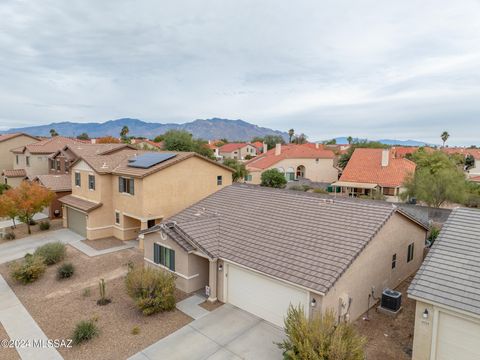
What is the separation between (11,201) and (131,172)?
1051 cm

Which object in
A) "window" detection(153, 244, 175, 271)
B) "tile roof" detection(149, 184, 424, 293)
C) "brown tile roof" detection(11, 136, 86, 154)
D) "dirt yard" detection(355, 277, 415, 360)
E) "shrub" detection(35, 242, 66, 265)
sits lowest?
"dirt yard" detection(355, 277, 415, 360)

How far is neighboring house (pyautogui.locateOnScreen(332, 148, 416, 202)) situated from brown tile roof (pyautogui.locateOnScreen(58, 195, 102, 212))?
1219 inches

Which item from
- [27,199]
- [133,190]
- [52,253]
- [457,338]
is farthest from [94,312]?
[27,199]

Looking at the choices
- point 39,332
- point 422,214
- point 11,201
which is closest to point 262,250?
point 39,332

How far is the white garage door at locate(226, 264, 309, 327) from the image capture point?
1284 centimetres

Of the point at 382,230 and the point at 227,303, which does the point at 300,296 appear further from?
the point at 382,230

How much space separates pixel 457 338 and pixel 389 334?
3.22m

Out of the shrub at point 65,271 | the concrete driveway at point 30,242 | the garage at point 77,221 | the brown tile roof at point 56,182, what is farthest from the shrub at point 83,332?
the brown tile roof at point 56,182

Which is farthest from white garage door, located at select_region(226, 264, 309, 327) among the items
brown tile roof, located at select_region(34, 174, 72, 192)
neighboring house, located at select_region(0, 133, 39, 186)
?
neighboring house, located at select_region(0, 133, 39, 186)

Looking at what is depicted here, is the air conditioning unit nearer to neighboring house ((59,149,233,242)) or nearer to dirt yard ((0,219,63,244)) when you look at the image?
neighboring house ((59,149,233,242))

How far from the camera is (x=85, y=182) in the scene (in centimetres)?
2750

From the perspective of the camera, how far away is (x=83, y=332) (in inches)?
488

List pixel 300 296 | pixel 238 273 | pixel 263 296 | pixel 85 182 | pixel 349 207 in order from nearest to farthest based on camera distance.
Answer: pixel 300 296 → pixel 263 296 → pixel 238 273 → pixel 349 207 → pixel 85 182

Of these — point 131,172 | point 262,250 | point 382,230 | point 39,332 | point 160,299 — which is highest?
point 131,172
